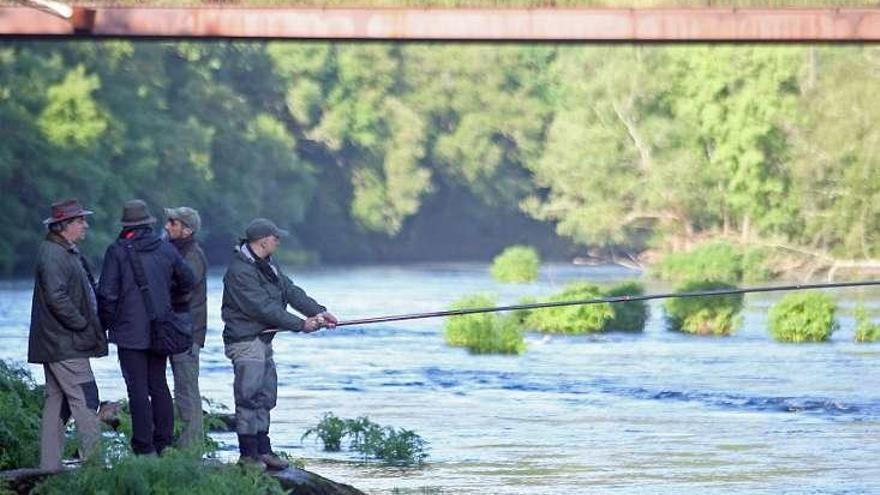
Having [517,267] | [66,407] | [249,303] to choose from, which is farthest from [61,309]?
[517,267]

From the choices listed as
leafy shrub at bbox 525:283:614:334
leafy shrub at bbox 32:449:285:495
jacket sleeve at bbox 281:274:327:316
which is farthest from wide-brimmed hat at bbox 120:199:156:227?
leafy shrub at bbox 525:283:614:334

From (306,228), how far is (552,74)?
36.8 ft

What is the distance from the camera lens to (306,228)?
7619cm

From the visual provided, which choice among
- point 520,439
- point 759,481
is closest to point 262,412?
point 759,481

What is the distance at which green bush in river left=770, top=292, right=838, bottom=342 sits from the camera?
28734mm

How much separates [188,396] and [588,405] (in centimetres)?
874

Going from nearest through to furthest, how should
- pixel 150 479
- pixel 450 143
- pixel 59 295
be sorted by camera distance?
1. pixel 150 479
2. pixel 59 295
3. pixel 450 143

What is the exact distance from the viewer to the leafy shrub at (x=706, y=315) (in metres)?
30.4

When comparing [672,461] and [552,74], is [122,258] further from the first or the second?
[552,74]

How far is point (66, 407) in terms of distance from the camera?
10.5 metres

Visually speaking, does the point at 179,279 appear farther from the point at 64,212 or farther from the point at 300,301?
the point at 300,301

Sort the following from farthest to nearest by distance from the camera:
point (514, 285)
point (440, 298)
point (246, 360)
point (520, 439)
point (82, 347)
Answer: point (514, 285) → point (440, 298) → point (520, 439) → point (246, 360) → point (82, 347)

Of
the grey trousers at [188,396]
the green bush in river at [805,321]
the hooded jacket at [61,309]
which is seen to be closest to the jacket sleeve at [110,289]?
the hooded jacket at [61,309]

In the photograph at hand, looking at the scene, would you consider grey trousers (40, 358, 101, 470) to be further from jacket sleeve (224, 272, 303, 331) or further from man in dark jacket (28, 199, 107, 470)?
jacket sleeve (224, 272, 303, 331)
